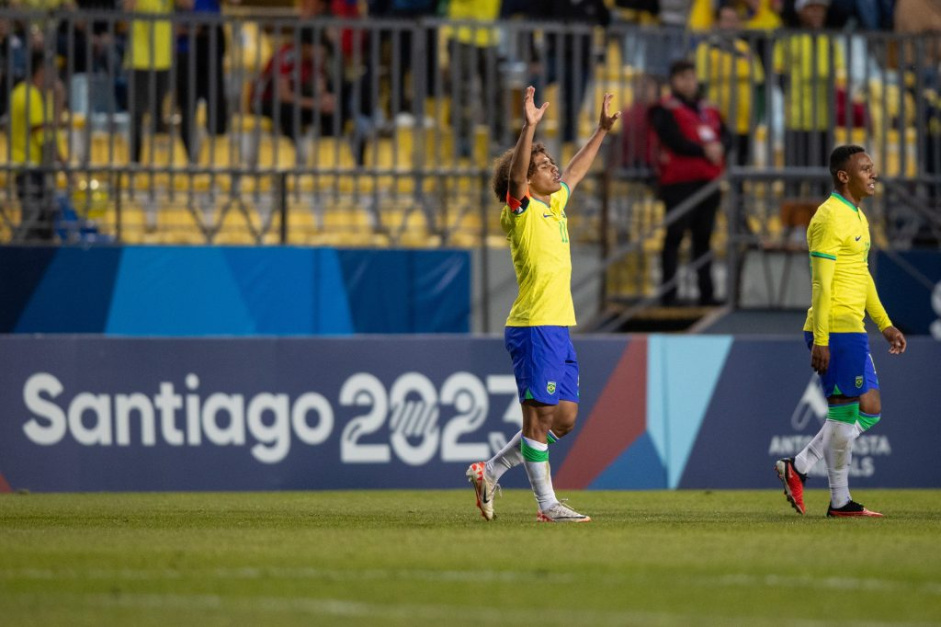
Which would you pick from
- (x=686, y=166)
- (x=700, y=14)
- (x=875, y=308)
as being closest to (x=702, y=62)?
(x=686, y=166)

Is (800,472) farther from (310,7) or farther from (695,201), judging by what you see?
(310,7)

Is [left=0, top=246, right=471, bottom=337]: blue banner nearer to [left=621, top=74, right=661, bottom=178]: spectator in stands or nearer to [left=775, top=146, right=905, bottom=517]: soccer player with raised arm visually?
[left=621, top=74, right=661, bottom=178]: spectator in stands

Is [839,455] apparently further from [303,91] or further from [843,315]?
[303,91]

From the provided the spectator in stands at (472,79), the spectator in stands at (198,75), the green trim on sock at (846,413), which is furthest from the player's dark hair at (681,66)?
the green trim on sock at (846,413)

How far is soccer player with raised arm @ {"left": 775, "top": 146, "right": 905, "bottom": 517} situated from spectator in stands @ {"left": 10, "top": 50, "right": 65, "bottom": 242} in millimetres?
8175

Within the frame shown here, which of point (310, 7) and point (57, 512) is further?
point (310, 7)

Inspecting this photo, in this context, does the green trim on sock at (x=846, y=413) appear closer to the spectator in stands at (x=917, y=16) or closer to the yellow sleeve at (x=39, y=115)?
the yellow sleeve at (x=39, y=115)

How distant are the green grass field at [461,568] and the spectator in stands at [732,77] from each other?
7258 millimetres

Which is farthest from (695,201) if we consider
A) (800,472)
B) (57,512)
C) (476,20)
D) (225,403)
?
(57,512)

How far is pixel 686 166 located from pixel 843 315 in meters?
6.80

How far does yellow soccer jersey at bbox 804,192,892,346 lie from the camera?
33.9 ft

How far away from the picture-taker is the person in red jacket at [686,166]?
16891mm

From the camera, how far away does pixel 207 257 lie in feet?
51.7

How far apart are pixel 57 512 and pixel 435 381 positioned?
397cm
